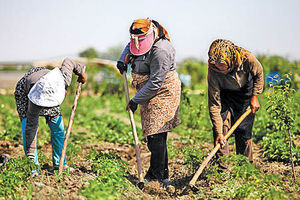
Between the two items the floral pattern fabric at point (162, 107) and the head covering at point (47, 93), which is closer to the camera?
the head covering at point (47, 93)

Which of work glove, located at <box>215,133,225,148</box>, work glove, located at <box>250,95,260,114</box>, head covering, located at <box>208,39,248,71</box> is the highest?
head covering, located at <box>208,39,248,71</box>

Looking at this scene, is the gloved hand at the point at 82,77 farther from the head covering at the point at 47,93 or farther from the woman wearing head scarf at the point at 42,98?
the head covering at the point at 47,93

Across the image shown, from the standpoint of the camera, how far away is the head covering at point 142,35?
10.1 feet

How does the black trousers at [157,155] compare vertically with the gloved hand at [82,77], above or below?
below

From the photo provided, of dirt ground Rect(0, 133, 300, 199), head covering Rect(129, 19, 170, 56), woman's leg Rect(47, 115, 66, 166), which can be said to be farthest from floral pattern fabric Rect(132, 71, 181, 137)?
woman's leg Rect(47, 115, 66, 166)

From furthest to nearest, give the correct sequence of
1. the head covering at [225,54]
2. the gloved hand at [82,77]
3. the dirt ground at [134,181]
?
the gloved hand at [82,77] → the head covering at [225,54] → the dirt ground at [134,181]

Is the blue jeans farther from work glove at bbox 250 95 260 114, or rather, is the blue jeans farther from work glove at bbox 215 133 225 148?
work glove at bbox 250 95 260 114

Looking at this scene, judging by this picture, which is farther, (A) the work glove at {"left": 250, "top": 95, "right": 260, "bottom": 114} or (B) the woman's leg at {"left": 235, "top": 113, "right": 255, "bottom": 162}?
(B) the woman's leg at {"left": 235, "top": 113, "right": 255, "bottom": 162}

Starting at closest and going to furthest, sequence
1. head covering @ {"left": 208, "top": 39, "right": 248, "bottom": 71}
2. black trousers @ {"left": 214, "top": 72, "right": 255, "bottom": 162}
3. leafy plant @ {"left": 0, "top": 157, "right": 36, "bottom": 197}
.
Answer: leafy plant @ {"left": 0, "top": 157, "right": 36, "bottom": 197}
head covering @ {"left": 208, "top": 39, "right": 248, "bottom": 71}
black trousers @ {"left": 214, "top": 72, "right": 255, "bottom": 162}

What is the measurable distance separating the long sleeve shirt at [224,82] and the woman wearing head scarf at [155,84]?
14.1 inches

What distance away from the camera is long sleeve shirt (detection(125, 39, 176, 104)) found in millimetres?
3098

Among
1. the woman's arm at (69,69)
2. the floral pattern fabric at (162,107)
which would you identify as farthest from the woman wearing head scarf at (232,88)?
the woman's arm at (69,69)

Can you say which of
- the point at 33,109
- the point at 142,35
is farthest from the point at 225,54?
the point at 33,109

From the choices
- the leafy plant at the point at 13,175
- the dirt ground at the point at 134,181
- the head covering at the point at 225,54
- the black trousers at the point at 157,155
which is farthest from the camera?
the black trousers at the point at 157,155
